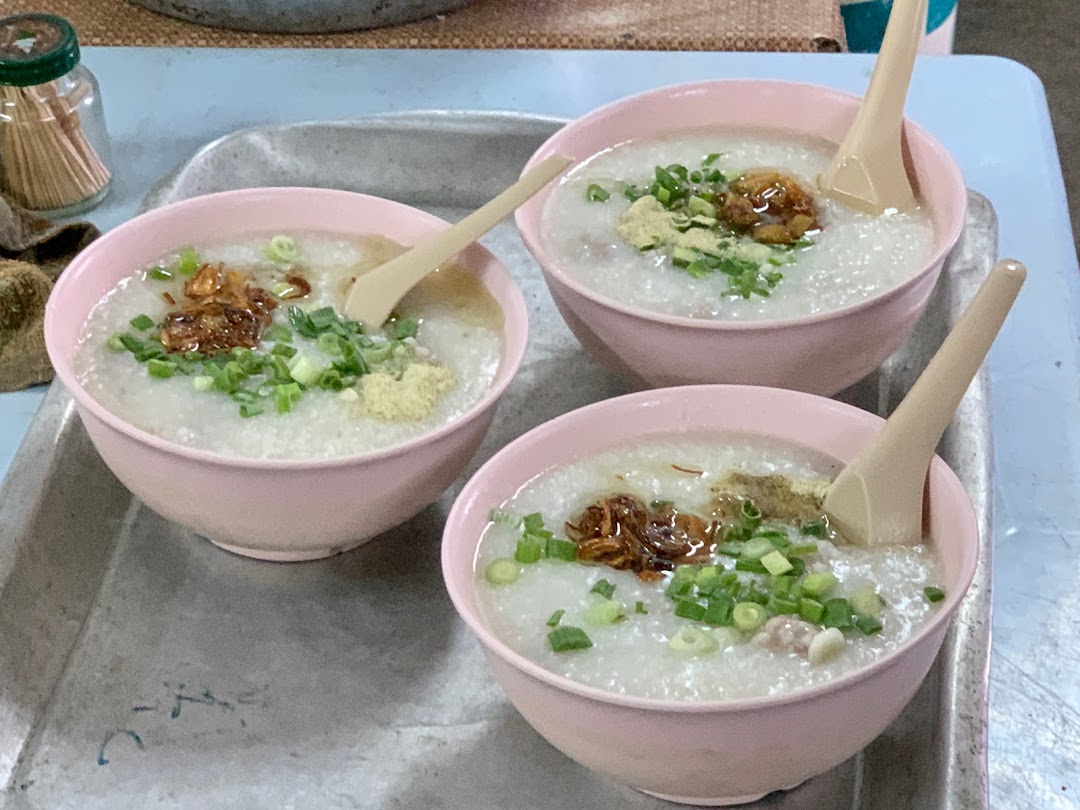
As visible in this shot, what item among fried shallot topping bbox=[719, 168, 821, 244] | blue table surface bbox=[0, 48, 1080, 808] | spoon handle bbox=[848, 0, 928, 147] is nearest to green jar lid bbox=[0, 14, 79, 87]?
blue table surface bbox=[0, 48, 1080, 808]

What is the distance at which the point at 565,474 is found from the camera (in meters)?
1.05

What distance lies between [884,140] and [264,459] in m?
0.72

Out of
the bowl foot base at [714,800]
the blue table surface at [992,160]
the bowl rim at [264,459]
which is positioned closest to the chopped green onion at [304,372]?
the bowl rim at [264,459]

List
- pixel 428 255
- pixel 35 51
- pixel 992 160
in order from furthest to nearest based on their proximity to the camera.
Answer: pixel 992 160 < pixel 35 51 < pixel 428 255

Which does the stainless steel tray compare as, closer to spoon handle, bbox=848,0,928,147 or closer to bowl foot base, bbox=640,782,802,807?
bowl foot base, bbox=640,782,802,807

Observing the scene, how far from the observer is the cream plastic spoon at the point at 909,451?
37.5 inches

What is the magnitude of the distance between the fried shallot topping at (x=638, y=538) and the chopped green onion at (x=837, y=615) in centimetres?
10

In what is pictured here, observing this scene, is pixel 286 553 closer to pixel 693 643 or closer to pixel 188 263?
pixel 188 263

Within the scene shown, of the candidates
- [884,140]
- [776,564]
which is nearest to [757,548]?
[776,564]

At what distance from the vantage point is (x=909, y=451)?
961 mm

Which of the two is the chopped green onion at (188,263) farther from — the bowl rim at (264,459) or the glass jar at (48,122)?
the glass jar at (48,122)

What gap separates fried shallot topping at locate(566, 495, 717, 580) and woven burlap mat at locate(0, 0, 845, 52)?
1.19 meters

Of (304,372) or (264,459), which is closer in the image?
(264,459)

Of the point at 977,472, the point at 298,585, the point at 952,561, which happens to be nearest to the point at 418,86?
the point at 298,585
